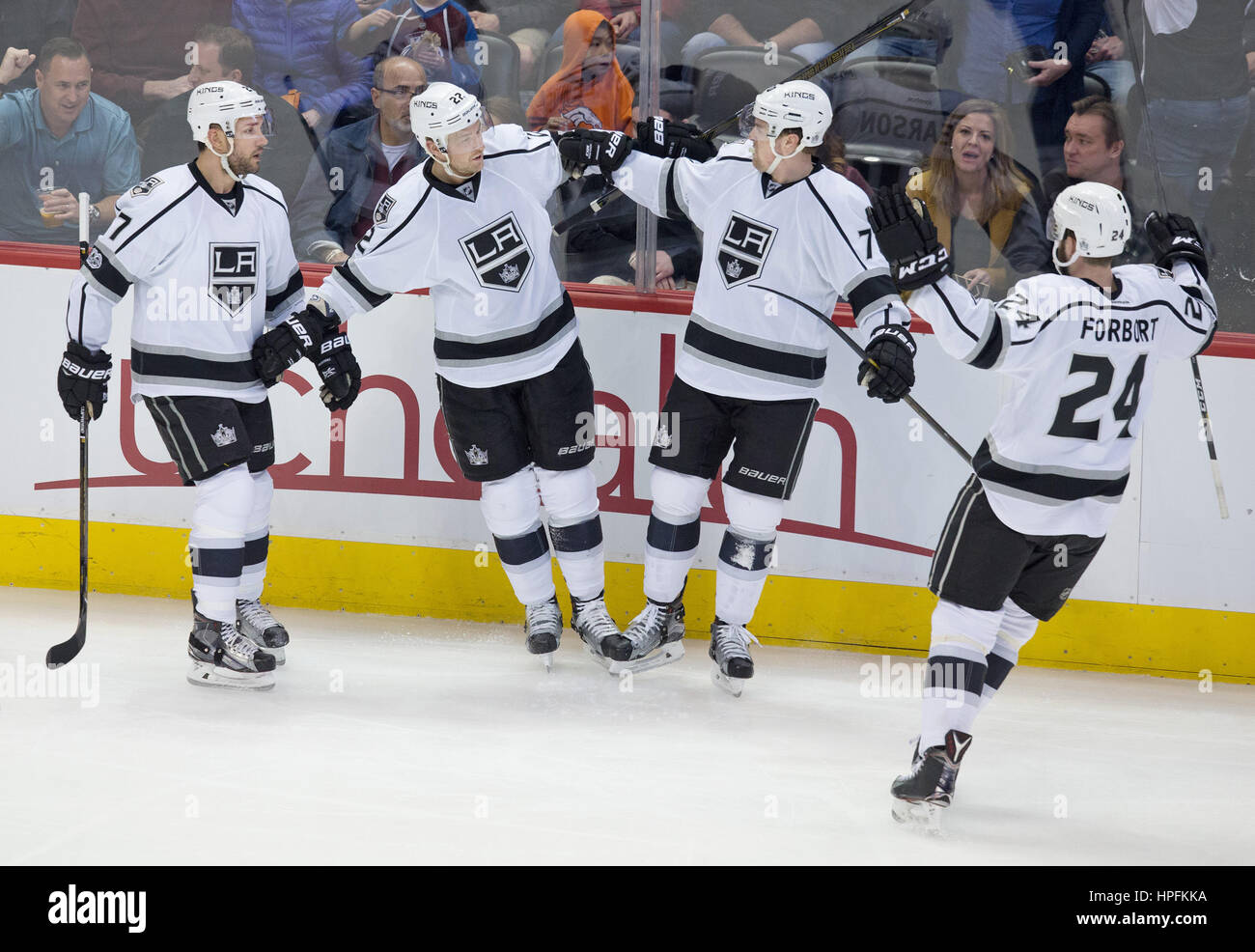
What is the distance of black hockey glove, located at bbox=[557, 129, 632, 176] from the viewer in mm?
3768

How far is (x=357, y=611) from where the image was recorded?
4.45 meters

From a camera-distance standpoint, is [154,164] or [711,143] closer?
[711,143]

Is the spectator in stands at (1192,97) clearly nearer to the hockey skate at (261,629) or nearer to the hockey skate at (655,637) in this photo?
the hockey skate at (655,637)

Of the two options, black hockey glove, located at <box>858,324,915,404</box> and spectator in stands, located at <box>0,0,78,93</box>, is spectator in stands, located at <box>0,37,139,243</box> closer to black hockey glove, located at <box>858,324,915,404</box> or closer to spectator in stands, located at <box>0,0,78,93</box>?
spectator in stands, located at <box>0,0,78,93</box>

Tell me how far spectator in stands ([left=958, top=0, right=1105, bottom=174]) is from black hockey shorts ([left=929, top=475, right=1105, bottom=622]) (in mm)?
1570

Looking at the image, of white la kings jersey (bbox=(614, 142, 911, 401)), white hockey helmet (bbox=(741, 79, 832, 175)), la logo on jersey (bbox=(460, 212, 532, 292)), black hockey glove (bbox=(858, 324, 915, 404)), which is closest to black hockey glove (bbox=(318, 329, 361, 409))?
la logo on jersey (bbox=(460, 212, 532, 292))

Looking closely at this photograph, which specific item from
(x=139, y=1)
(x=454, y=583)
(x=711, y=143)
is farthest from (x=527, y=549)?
(x=139, y=1)

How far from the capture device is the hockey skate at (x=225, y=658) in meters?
3.71

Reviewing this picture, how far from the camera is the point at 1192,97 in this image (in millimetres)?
4012

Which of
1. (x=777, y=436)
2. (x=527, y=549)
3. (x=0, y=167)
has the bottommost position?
(x=527, y=549)

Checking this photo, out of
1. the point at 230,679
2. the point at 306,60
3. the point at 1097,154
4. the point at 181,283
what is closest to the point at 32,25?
the point at 306,60

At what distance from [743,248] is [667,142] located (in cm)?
41

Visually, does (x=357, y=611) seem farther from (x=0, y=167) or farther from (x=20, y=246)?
(x=0, y=167)

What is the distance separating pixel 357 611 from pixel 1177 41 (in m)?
2.90
